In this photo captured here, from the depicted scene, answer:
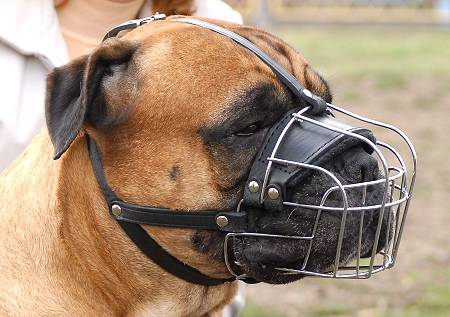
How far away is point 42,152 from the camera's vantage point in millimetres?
2641

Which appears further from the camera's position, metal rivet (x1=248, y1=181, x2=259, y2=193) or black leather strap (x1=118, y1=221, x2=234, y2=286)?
black leather strap (x1=118, y1=221, x2=234, y2=286)

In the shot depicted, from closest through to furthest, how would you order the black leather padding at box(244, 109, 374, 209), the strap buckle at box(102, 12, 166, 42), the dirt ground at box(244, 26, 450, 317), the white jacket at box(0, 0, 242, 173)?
the black leather padding at box(244, 109, 374, 209) < the strap buckle at box(102, 12, 166, 42) < the white jacket at box(0, 0, 242, 173) < the dirt ground at box(244, 26, 450, 317)

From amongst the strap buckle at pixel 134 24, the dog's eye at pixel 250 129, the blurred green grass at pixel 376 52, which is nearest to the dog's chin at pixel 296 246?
the dog's eye at pixel 250 129

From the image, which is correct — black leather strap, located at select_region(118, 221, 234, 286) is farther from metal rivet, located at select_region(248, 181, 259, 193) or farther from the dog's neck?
metal rivet, located at select_region(248, 181, 259, 193)

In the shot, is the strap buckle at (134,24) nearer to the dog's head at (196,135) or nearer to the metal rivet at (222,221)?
the dog's head at (196,135)

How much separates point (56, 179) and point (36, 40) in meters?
0.92

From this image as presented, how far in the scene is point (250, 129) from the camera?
241cm

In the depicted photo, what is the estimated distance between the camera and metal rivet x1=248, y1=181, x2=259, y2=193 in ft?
7.74

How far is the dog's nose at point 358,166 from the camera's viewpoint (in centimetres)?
235

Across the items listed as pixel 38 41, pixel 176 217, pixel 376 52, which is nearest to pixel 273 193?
pixel 176 217

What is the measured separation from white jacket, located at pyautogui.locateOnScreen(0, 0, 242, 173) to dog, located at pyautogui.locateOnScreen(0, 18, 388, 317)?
2.20 feet

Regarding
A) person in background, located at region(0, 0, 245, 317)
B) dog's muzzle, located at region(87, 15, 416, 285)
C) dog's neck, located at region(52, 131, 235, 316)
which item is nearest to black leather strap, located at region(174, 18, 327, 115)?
dog's muzzle, located at region(87, 15, 416, 285)

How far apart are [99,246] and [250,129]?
514 millimetres

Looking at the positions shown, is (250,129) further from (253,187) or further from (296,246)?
(296,246)
